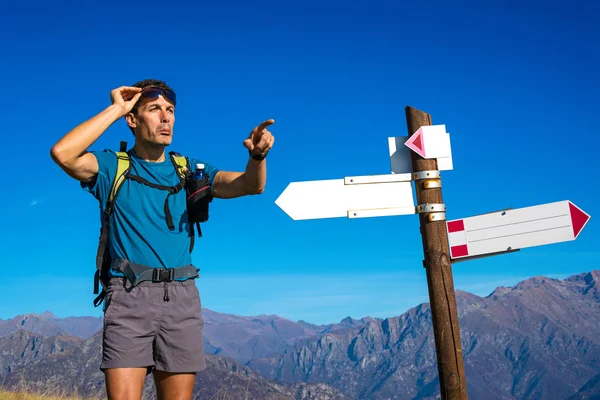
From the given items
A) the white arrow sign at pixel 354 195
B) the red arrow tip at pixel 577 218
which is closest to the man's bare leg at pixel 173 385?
the white arrow sign at pixel 354 195

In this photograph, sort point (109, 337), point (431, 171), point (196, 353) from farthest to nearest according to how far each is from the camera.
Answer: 1. point (431, 171)
2. point (196, 353)
3. point (109, 337)

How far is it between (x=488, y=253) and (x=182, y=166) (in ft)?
11.4

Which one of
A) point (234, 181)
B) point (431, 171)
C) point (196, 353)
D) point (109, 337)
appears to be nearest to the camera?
point (109, 337)

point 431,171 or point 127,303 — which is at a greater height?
point 431,171

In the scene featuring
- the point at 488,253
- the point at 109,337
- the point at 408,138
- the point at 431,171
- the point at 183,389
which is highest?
the point at 408,138

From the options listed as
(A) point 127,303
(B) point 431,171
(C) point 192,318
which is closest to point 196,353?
(C) point 192,318

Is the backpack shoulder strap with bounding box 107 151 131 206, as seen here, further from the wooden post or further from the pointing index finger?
the wooden post

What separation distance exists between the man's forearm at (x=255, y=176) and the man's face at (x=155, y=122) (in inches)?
30.5

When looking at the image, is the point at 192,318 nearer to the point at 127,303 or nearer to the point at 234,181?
the point at 127,303

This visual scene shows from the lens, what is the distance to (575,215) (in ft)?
Result: 20.3

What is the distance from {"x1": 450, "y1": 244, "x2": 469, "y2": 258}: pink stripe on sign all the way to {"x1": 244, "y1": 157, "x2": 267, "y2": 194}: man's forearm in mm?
2423

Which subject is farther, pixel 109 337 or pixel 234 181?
pixel 234 181

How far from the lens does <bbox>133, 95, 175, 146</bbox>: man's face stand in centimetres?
496

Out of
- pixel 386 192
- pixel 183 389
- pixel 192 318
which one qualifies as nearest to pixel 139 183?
pixel 192 318
